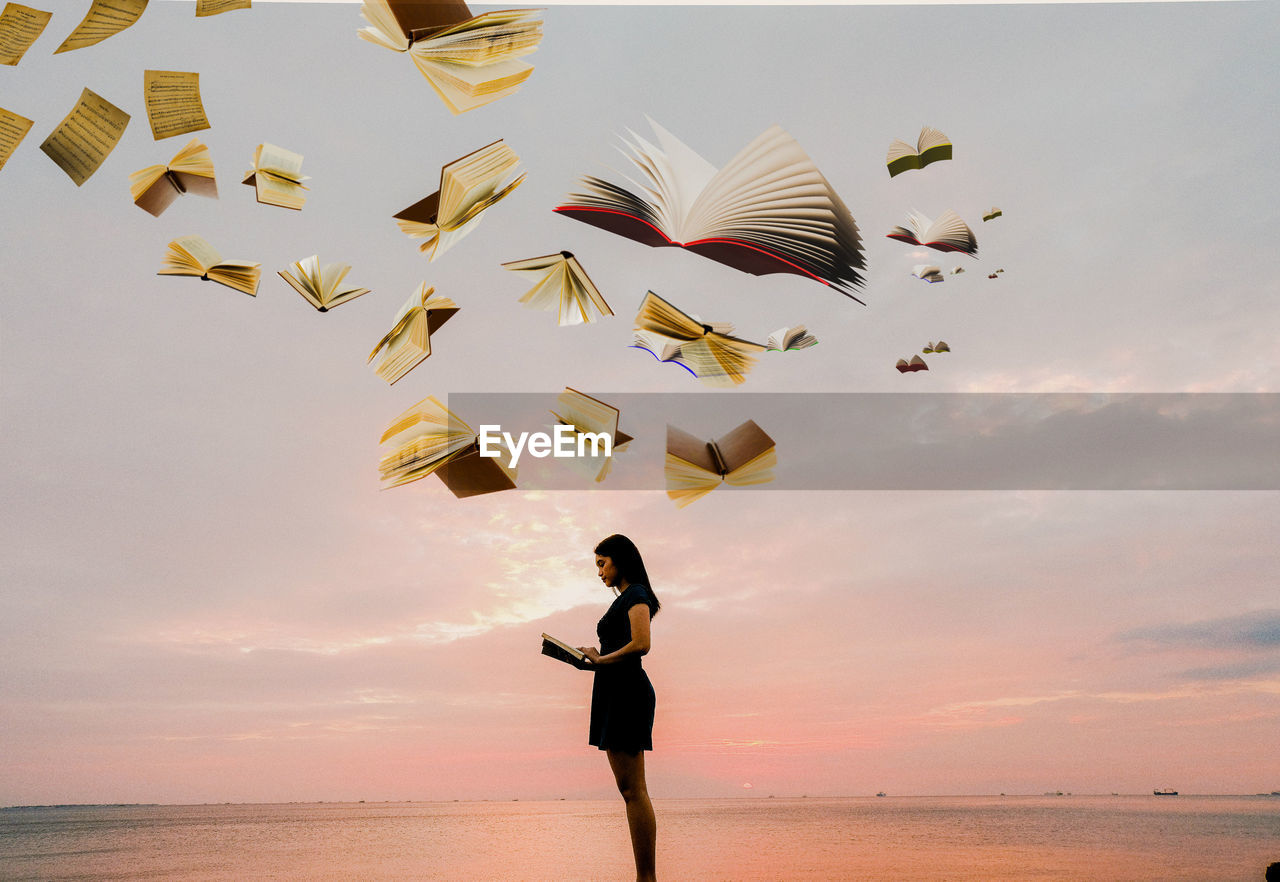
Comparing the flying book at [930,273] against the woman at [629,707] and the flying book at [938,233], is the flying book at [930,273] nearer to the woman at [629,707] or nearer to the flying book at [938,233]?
the flying book at [938,233]

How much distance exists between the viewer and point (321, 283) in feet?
11.7

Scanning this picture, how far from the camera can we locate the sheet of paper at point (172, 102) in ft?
10.8

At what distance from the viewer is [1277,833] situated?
18469 mm

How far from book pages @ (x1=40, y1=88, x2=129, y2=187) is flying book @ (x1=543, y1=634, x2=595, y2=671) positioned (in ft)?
9.22

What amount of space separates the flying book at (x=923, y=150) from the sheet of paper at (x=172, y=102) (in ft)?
10.6

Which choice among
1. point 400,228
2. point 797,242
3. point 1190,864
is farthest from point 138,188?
point 1190,864

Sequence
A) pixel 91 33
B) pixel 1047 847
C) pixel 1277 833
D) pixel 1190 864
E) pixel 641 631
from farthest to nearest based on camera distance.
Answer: pixel 1277 833, pixel 1047 847, pixel 1190 864, pixel 91 33, pixel 641 631

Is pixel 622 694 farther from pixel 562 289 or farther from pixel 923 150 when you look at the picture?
pixel 923 150

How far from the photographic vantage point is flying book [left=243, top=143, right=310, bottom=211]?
3.49 metres

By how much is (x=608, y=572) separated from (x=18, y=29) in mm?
3216

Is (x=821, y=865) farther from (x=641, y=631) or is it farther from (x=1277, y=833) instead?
(x=1277, y=833)

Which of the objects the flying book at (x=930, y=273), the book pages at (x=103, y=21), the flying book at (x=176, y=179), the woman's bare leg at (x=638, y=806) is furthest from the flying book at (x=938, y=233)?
the book pages at (x=103, y=21)

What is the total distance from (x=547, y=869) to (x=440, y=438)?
18.0ft

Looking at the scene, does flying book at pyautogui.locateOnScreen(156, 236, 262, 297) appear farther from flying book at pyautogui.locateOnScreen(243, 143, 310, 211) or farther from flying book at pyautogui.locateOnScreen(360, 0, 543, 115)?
flying book at pyautogui.locateOnScreen(360, 0, 543, 115)
